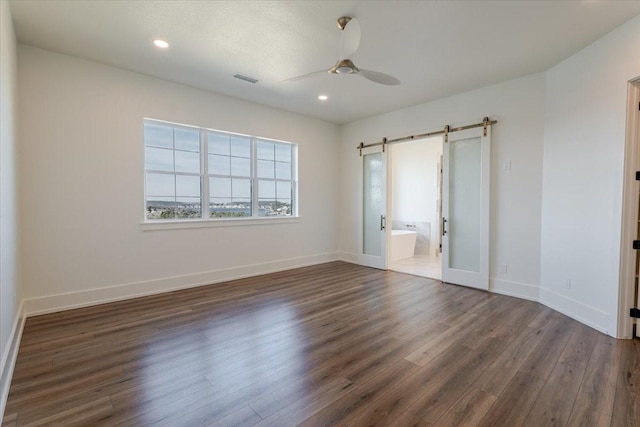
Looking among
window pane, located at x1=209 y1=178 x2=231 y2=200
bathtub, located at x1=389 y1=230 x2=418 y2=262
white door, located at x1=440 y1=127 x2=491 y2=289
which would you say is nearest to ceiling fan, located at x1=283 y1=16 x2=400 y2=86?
white door, located at x1=440 y1=127 x2=491 y2=289

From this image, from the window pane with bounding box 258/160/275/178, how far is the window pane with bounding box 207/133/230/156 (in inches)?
25.6

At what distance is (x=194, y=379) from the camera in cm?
217

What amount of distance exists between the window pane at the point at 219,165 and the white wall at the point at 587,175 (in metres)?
4.63

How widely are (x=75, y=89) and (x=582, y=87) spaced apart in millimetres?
5864

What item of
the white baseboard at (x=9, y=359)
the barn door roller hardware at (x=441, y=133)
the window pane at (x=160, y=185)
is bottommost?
the white baseboard at (x=9, y=359)

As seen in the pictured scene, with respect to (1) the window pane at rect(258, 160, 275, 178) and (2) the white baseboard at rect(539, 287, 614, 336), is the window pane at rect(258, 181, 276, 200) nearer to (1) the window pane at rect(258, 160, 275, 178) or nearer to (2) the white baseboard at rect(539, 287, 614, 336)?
(1) the window pane at rect(258, 160, 275, 178)

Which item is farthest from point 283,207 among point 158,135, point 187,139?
point 158,135

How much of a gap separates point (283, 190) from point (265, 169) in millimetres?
565

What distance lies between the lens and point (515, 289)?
411 cm

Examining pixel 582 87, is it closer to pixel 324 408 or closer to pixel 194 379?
pixel 324 408

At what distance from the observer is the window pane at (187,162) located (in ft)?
14.7

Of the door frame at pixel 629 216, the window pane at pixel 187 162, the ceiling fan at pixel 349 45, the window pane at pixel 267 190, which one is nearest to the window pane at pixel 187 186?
the window pane at pixel 187 162

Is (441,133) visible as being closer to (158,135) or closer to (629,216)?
(629,216)

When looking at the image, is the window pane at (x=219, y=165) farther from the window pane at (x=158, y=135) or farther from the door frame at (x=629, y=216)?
the door frame at (x=629, y=216)
